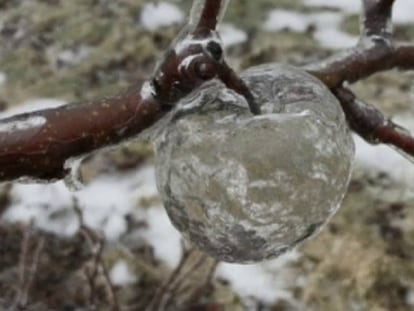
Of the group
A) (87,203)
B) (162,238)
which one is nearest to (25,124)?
(162,238)

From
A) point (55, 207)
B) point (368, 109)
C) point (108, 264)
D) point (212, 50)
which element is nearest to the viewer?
point (212, 50)

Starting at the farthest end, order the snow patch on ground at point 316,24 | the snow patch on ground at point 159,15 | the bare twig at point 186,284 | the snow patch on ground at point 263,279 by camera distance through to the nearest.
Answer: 1. the snow patch on ground at point 159,15
2. the snow patch on ground at point 316,24
3. the snow patch on ground at point 263,279
4. the bare twig at point 186,284

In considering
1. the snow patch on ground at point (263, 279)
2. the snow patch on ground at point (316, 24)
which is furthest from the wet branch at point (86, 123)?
the snow patch on ground at point (316, 24)

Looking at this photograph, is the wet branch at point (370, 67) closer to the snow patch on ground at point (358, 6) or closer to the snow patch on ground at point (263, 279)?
the snow patch on ground at point (263, 279)

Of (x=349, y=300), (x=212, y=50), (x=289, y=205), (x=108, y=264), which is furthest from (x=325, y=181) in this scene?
(x=108, y=264)

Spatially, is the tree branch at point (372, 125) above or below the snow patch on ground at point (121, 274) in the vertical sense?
above

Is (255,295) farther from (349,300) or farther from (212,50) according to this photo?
(212,50)

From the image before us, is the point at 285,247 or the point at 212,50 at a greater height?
the point at 212,50

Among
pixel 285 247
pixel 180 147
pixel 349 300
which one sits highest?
pixel 180 147
